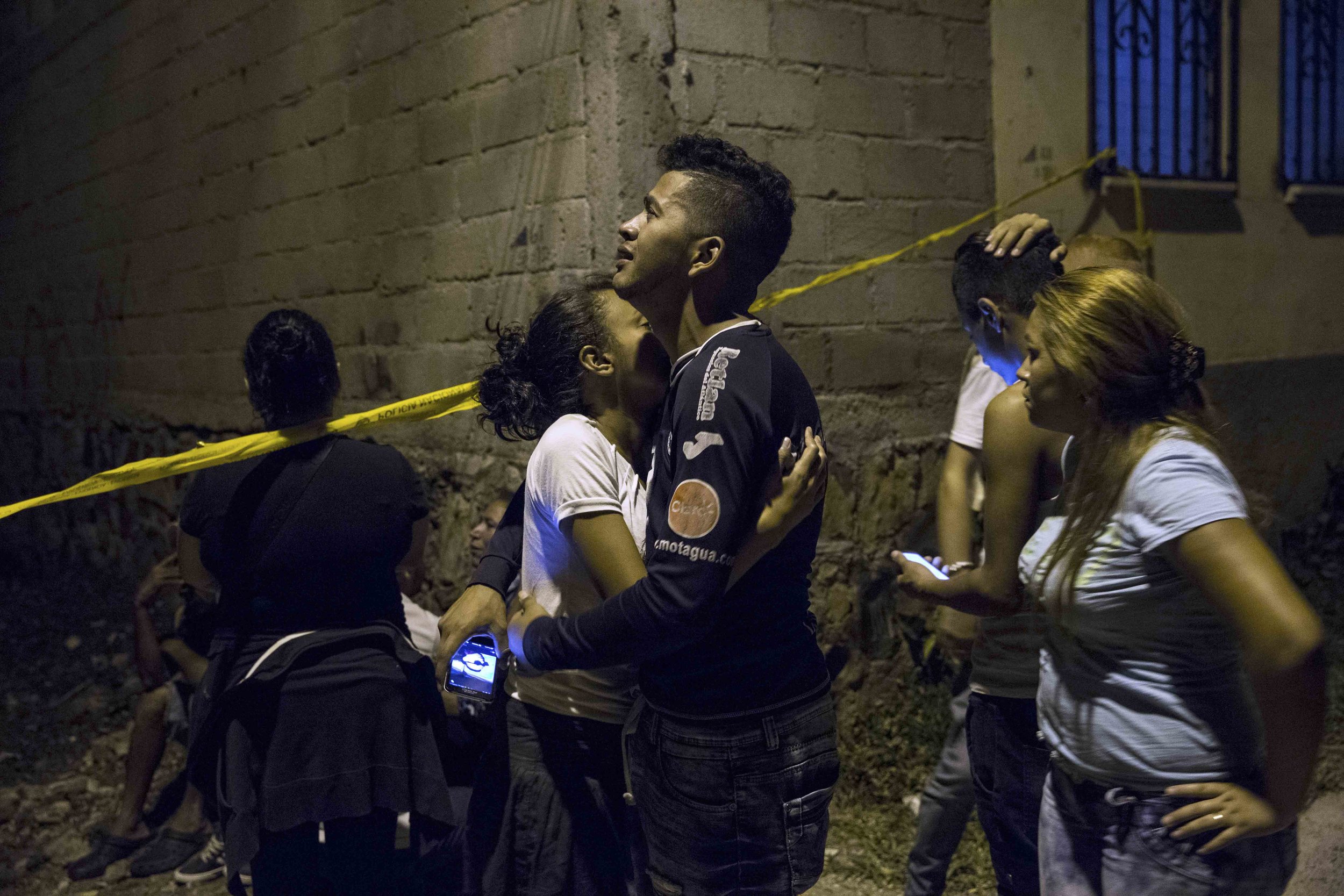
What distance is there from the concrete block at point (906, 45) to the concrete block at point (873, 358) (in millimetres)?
1045

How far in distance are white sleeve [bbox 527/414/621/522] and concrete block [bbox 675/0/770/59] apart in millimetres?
2344

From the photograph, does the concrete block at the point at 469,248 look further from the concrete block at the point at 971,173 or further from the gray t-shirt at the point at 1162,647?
the gray t-shirt at the point at 1162,647

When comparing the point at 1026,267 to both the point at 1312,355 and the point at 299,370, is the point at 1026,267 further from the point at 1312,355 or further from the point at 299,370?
the point at 1312,355

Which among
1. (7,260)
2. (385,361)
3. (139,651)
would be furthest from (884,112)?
(7,260)

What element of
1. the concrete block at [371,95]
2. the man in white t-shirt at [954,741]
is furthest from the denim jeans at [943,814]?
the concrete block at [371,95]

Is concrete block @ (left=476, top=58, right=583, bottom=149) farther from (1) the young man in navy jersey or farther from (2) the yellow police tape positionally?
(1) the young man in navy jersey

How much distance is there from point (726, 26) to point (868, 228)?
3.17 ft

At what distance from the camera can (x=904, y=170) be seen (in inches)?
181

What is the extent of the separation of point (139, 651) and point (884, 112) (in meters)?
3.66

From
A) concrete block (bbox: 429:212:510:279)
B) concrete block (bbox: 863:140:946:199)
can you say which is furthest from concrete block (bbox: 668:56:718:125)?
concrete block (bbox: 429:212:510:279)

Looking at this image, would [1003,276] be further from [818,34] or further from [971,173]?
[971,173]

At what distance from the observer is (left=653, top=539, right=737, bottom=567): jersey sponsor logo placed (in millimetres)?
1793

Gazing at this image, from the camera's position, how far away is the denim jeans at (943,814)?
296cm

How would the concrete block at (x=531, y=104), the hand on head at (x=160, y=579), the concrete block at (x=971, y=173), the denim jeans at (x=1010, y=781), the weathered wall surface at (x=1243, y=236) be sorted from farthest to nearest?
the weathered wall surface at (x=1243, y=236)
the concrete block at (x=971, y=173)
the concrete block at (x=531, y=104)
the hand on head at (x=160, y=579)
the denim jeans at (x=1010, y=781)
